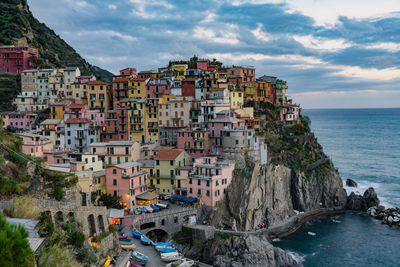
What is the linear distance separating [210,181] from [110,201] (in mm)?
14330

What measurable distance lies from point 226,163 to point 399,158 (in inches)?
3374

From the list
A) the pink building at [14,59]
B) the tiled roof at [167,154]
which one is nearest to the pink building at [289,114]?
the tiled roof at [167,154]

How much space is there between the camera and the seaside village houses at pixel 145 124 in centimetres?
5291

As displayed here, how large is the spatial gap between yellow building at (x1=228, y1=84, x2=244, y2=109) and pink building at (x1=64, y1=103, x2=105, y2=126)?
88.0ft

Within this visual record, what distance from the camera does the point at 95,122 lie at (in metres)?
72.4

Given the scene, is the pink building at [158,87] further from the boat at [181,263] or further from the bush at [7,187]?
the bush at [7,187]

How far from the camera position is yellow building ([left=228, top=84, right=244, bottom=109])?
70.6 m

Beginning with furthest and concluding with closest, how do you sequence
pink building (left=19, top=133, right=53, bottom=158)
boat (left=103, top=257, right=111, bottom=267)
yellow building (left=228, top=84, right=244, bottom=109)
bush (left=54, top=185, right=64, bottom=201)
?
yellow building (left=228, top=84, right=244, bottom=109) → pink building (left=19, top=133, right=53, bottom=158) → bush (left=54, top=185, right=64, bottom=201) → boat (left=103, top=257, right=111, bottom=267)

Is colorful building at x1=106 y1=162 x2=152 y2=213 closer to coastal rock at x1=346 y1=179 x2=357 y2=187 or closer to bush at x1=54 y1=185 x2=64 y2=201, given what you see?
bush at x1=54 y1=185 x2=64 y2=201

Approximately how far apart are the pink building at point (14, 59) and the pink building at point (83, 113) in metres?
28.6

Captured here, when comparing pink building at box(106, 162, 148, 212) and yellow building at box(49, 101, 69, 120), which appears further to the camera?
yellow building at box(49, 101, 69, 120)

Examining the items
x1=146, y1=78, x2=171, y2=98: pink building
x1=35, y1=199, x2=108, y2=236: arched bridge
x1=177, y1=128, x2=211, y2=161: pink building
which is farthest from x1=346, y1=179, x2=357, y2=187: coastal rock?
x1=35, y1=199, x2=108, y2=236: arched bridge

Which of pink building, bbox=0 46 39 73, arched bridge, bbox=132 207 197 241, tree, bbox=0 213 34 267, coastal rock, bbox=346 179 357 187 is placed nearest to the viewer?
tree, bbox=0 213 34 267

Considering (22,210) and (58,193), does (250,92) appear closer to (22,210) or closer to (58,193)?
(58,193)
